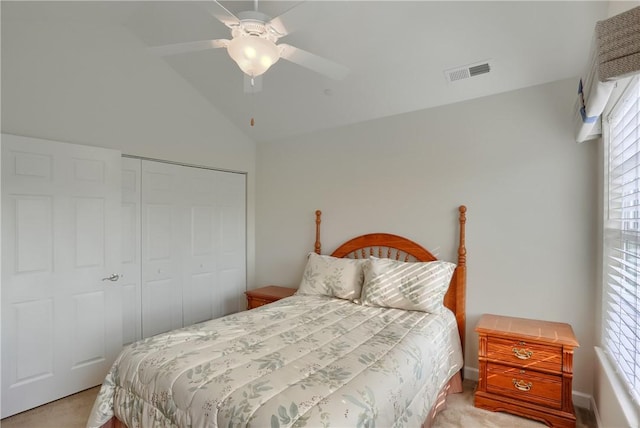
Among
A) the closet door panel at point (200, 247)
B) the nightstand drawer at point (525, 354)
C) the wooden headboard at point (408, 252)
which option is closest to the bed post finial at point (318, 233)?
the wooden headboard at point (408, 252)

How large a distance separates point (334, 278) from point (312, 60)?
1872 millimetres

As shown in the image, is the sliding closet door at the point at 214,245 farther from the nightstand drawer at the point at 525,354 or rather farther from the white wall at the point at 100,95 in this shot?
the nightstand drawer at the point at 525,354

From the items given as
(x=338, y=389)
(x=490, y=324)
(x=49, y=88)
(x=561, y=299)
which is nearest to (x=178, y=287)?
(x=49, y=88)

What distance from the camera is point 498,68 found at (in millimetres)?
2549

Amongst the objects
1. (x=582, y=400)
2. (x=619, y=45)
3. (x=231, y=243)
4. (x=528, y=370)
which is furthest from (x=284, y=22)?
(x=582, y=400)

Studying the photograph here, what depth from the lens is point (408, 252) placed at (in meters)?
3.17

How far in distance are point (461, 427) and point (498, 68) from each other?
2.49 metres

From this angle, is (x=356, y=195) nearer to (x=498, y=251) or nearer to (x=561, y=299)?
(x=498, y=251)

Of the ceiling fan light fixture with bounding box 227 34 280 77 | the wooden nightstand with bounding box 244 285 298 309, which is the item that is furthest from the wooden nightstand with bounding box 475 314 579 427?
the ceiling fan light fixture with bounding box 227 34 280 77

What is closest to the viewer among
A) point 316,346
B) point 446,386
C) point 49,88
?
point 316,346

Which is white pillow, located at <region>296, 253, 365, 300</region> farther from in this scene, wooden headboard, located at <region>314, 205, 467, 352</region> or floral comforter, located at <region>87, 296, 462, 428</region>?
floral comforter, located at <region>87, 296, 462, 428</region>

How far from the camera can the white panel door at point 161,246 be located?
3283 mm

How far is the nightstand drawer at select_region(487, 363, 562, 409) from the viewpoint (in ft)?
7.30

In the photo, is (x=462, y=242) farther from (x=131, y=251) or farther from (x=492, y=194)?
(x=131, y=251)
